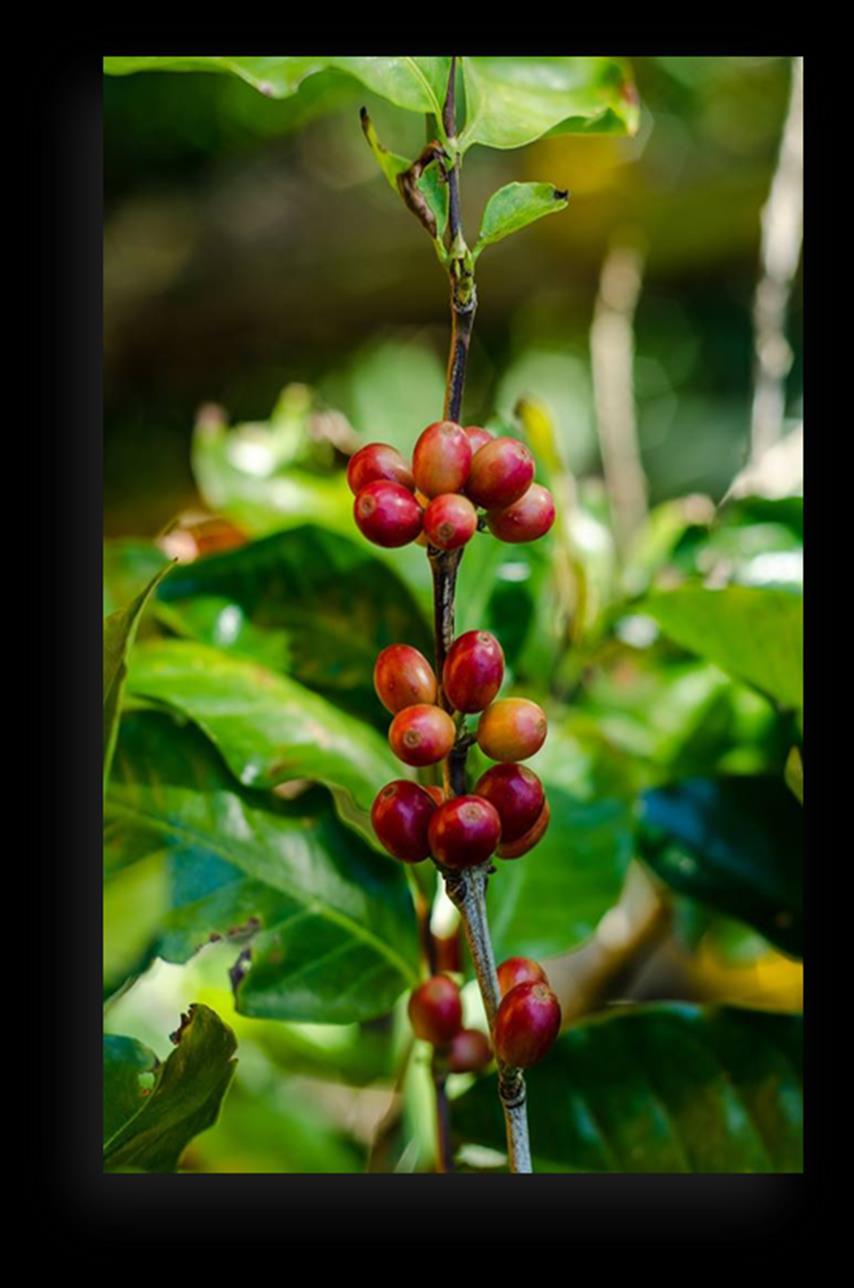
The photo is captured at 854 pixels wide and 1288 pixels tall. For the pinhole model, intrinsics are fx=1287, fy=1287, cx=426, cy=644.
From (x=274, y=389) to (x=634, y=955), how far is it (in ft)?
4.27

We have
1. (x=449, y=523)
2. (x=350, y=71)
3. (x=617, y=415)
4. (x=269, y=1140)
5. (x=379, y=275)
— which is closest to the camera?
(x=449, y=523)

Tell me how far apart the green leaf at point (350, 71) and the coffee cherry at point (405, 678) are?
18cm

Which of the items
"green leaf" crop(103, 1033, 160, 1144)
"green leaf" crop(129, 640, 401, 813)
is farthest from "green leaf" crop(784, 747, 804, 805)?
"green leaf" crop(103, 1033, 160, 1144)

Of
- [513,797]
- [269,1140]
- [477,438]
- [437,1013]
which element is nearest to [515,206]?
[477,438]

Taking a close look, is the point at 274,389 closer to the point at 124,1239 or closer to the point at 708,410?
the point at 708,410

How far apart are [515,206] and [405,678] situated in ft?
0.46

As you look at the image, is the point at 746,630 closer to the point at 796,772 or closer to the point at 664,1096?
the point at 796,772

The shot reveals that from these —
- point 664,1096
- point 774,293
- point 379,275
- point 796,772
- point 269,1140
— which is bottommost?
point 269,1140

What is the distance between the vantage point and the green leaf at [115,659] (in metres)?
0.40

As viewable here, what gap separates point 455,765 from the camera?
1.18 ft

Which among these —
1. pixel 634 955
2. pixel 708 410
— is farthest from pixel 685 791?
pixel 708 410

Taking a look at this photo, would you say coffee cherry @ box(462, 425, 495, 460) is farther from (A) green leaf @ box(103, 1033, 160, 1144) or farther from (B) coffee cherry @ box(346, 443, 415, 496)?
(A) green leaf @ box(103, 1033, 160, 1144)

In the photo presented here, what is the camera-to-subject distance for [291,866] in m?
0.48

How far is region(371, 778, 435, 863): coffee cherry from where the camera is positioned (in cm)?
35
